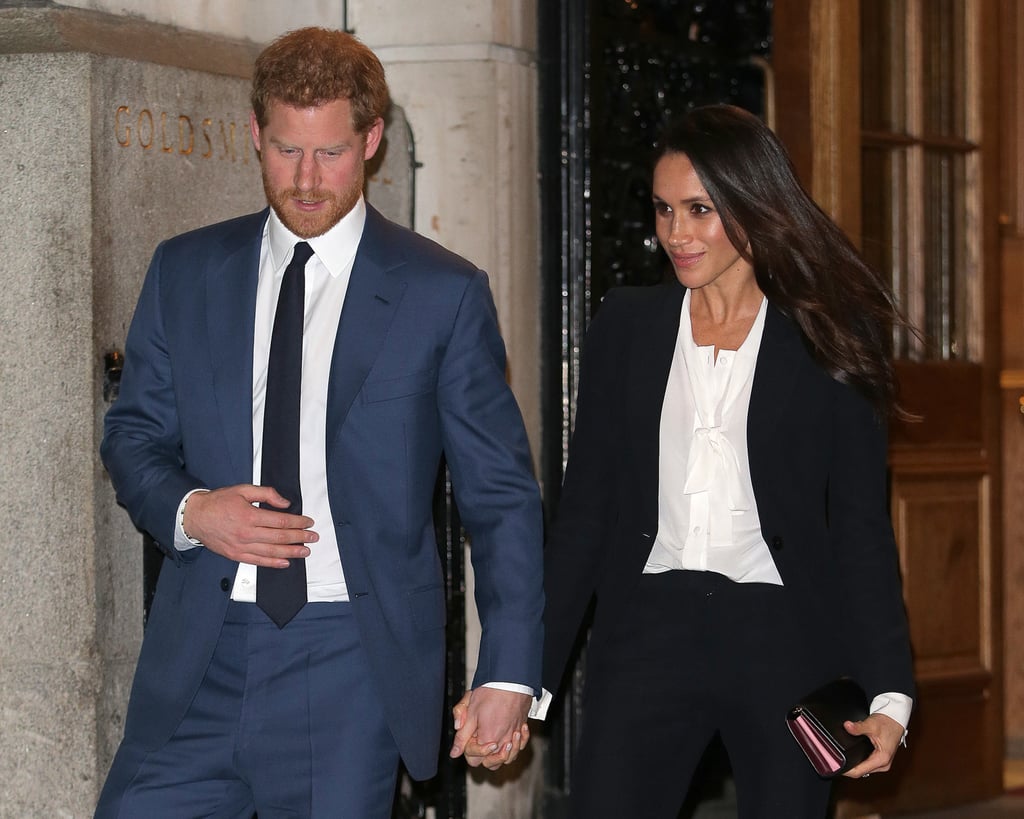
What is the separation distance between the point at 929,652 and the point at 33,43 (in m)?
3.76

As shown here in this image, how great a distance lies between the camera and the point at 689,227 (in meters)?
3.32

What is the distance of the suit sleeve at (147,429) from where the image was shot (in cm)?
288

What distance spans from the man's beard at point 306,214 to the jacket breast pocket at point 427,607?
0.70 meters

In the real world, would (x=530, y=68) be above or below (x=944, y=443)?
above

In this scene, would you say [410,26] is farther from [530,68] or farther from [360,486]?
[360,486]

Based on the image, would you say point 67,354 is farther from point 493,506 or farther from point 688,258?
point 688,258

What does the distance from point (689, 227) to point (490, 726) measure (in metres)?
1.13

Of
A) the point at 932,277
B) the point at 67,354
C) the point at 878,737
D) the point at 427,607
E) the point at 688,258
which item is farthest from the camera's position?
the point at 932,277

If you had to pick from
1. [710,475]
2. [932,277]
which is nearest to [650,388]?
[710,475]

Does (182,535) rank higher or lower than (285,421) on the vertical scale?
lower

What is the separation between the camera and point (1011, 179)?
7.09 m

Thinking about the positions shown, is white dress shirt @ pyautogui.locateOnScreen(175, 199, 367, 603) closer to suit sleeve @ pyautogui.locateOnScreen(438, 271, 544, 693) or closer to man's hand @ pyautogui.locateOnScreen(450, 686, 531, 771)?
suit sleeve @ pyautogui.locateOnScreen(438, 271, 544, 693)

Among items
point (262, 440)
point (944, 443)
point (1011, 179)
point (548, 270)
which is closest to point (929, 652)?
point (944, 443)

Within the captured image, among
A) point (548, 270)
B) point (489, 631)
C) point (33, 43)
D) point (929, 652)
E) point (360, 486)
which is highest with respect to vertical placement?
point (33, 43)
